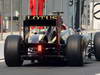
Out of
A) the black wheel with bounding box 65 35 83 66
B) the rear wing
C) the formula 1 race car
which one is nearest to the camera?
the black wheel with bounding box 65 35 83 66

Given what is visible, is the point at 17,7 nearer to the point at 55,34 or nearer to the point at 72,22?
the point at 72,22

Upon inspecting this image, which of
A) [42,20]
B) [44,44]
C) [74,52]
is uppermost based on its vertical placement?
[42,20]

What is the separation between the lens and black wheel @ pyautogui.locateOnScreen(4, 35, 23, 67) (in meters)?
17.8

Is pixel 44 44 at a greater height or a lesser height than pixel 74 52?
greater

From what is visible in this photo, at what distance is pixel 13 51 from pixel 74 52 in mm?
2156

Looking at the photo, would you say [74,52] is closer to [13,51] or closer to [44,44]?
[44,44]

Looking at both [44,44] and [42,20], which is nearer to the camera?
[44,44]

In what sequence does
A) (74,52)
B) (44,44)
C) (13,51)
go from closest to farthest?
(74,52), (13,51), (44,44)

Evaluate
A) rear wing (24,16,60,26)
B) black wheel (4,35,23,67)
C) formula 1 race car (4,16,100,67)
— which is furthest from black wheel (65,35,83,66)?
black wheel (4,35,23,67)

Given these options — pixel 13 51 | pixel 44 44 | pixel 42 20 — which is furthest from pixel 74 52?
pixel 13 51

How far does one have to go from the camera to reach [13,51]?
17.8m

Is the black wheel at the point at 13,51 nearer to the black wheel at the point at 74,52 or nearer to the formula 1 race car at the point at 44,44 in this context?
the formula 1 race car at the point at 44,44

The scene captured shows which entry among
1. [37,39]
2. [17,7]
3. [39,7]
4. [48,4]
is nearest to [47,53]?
[37,39]

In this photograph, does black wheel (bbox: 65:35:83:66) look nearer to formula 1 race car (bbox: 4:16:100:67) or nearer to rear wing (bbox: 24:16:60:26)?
formula 1 race car (bbox: 4:16:100:67)
